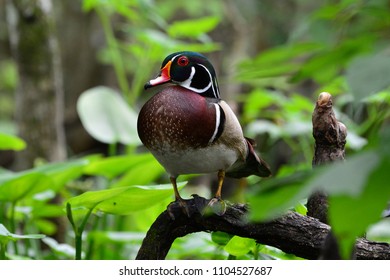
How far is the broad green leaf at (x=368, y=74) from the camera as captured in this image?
29cm

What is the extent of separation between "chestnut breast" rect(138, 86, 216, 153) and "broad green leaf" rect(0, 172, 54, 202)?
45 cm

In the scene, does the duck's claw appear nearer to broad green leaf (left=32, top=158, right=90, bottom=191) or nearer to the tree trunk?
broad green leaf (left=32, top=158, right=90, bottom=191)

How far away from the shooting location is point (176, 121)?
2.42 ft

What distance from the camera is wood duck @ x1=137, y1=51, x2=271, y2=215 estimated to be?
29.1 inches

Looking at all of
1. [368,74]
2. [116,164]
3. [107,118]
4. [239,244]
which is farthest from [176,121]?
[107,118]

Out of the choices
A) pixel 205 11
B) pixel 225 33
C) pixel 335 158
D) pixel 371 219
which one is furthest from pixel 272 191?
pixel 205 11

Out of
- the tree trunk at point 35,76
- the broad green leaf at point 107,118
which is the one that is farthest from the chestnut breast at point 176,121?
the tree trunk at point 35,76

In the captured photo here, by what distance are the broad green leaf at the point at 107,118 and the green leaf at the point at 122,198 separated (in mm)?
732

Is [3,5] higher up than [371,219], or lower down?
higher up

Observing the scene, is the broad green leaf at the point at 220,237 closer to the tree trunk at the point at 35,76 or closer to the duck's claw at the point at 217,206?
the duck's claw at the point at 217,206

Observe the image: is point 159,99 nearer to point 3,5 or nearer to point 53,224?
point 53,224
